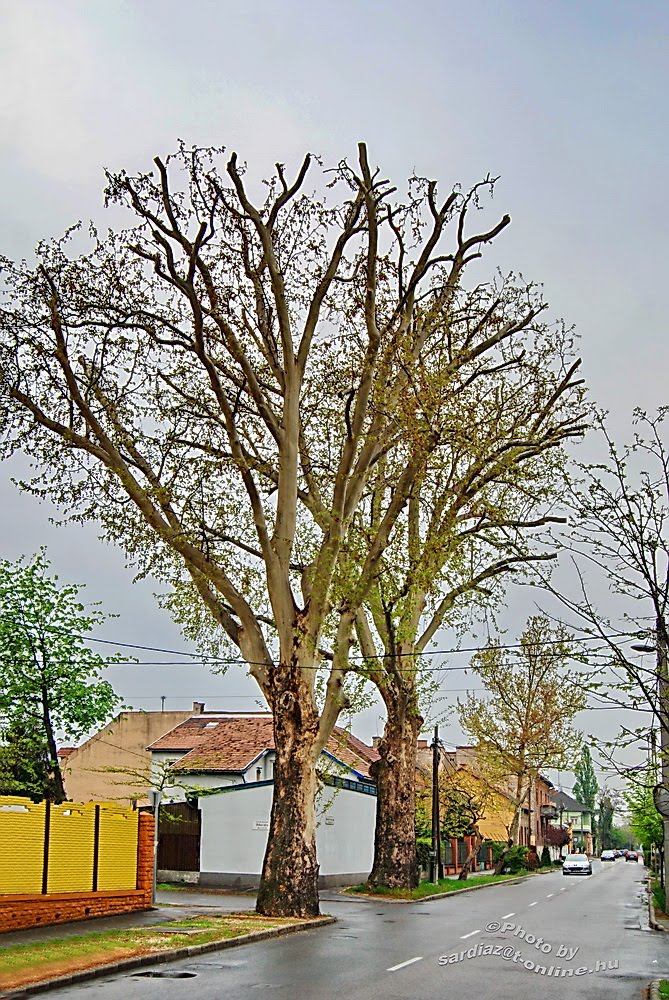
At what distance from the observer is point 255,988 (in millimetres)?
12297

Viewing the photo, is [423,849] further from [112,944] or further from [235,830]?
[112,944]

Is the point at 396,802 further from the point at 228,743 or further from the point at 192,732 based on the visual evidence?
the point at 192,732

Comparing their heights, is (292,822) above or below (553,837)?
above

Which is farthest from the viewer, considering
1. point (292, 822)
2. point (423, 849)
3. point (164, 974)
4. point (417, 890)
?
point (423, 849)

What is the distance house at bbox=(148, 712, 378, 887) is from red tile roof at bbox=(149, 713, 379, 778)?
0.05 m

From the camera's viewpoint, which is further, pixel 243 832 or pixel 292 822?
pixel 243 832

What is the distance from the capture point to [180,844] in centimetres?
→ 3609

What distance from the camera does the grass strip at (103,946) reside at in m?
13.0

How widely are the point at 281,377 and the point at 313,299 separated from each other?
1909mm

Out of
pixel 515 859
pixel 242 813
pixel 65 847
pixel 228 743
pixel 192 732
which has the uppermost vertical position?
pixel 192 732

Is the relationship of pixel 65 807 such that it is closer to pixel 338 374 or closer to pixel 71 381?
pixel 71 381

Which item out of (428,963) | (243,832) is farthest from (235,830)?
(428,963)

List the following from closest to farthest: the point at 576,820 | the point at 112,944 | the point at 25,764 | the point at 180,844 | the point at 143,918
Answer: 1. the point at 112,944
2. the point at 143,918
3. the point at 25,764
4. the point at 180,844
5. the point at 576,820

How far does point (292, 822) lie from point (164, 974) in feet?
27.3
